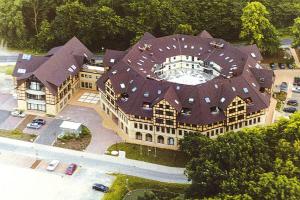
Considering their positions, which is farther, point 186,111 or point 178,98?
point 178,98

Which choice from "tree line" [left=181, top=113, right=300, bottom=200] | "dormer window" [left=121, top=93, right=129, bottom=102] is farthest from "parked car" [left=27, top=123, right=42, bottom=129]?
"tree line" [left=181, top=113, right=300, bottom=200]

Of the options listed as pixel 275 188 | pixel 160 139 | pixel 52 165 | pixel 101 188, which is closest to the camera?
pixel 275 188

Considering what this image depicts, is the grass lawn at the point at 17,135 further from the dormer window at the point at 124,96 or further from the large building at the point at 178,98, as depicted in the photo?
the dormer window at the point at 124,96

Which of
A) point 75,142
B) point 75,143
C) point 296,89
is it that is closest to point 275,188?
point 75,143

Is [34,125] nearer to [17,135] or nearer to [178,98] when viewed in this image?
[17,135]

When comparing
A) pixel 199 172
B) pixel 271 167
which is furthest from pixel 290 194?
pixel 199 172

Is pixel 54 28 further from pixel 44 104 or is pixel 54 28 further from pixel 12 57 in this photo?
pixel 44 104

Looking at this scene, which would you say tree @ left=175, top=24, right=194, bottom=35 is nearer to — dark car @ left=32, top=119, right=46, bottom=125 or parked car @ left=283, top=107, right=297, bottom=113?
parked car @ left=283, top=107, right=297, bottom=113
